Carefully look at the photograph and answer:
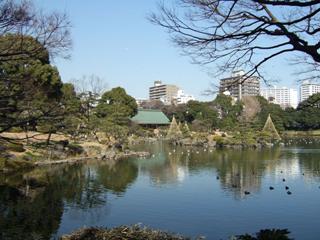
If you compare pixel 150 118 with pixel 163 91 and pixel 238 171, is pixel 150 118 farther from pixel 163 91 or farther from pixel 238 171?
pixel 163 91

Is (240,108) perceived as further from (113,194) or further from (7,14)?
(7,14)

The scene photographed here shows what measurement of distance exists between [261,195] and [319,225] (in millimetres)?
4228

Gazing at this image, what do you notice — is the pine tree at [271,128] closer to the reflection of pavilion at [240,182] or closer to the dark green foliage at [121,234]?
the reflection of pavilion at [240,182]

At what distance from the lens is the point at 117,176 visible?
19609 mm

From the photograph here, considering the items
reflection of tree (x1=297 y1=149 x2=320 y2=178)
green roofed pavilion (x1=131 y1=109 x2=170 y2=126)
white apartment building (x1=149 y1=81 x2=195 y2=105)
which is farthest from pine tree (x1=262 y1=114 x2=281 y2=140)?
white apartment building (x1=149 y1=81 x2=195 y2=105)

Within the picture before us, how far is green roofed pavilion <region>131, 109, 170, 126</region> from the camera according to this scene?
5603 cm

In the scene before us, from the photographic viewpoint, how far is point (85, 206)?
1323 cm

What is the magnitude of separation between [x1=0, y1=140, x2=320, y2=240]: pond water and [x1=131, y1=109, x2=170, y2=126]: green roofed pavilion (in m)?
32.5

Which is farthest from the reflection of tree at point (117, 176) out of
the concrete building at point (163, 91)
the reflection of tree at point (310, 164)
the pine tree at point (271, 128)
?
the concrete building at point (163, 91)

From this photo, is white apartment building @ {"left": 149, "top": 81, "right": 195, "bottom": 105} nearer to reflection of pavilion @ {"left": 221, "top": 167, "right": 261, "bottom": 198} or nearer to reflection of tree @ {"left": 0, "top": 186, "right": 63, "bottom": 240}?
reflection of pavilion @ {"left": 221, "top": 167, "right": 261, "bottom": 198}

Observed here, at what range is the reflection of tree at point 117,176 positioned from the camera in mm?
16922

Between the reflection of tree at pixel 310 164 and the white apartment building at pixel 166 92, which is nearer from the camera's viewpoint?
the reflection of tree at pixel 310 164

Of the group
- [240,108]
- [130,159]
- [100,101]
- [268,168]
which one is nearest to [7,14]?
[268,168]

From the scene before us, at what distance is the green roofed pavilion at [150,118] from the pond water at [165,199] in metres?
32.5
